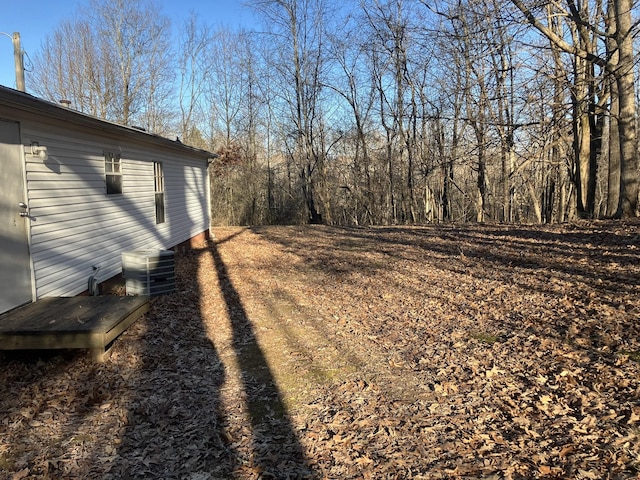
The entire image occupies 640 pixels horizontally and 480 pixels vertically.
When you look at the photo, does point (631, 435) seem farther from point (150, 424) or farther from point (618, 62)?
point (618, 62)

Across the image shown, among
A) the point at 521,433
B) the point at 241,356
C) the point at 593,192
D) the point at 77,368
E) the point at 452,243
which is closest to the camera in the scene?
the point at 521,433

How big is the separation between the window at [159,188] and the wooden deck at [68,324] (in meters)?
4.98

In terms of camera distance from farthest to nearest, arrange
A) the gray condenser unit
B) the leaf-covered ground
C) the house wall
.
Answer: the gray condenser unit < the house wall < the leaf-covered ground

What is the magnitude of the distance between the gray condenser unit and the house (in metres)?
0.45

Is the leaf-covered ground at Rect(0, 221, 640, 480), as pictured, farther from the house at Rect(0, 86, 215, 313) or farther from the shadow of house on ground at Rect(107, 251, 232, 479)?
the house at Rect(0, 86, 215, 313)

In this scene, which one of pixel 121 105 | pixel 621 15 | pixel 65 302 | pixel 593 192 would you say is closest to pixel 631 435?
pixel 65 302

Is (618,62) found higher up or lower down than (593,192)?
higher up

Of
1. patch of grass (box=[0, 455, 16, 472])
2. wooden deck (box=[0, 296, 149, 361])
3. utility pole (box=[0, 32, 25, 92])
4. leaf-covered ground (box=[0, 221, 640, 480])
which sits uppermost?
utility pole (box=[0, 32, 25, 92])

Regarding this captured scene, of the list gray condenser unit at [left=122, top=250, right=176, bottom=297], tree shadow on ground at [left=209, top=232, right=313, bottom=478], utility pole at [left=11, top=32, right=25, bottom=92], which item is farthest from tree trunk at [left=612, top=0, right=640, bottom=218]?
utility pole at [left=11, top=32, right=25, bottom=92]

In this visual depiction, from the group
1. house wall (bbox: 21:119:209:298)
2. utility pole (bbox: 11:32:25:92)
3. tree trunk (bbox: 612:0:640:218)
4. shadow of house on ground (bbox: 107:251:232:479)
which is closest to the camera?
shadow of house on ground (bbox: 107:251:232:479)

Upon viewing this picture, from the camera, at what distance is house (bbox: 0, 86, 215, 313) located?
509cm

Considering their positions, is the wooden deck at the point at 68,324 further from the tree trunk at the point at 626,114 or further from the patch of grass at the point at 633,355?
the tree trunk at the point at 626,114

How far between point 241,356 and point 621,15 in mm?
10077

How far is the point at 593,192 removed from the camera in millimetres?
12867
